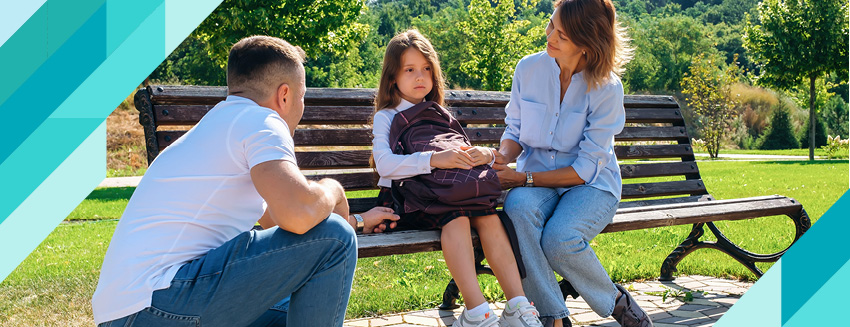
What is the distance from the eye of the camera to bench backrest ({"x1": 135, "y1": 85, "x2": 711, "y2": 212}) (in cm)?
344

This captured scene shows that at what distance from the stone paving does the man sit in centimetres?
159

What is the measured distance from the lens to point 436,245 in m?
2.96

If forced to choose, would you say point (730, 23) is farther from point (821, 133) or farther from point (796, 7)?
point (796, 7)

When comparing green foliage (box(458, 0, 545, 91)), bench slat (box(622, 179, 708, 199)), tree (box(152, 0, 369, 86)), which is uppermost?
bench slat (box(622, 179, 708, 199))

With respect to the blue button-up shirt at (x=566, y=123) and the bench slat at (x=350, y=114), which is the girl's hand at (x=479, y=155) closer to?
the blue button-up shirt at (x=566, y=123)

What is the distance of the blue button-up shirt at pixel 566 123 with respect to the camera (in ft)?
10.9

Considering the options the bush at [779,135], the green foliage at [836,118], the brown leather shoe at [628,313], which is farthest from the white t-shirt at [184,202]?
the green foliage at [836,118]

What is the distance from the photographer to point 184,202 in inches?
79.6

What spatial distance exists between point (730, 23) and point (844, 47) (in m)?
46.3

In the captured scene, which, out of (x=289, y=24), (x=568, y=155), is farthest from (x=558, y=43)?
(x=289, y=24)

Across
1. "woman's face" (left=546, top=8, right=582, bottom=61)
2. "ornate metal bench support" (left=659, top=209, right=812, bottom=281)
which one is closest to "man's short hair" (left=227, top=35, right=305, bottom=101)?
"woman's face" (left=546, top=8, right=582, bottom=61)

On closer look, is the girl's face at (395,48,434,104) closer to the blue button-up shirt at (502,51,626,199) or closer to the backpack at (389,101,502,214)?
the backpack at (389,101,502,214)

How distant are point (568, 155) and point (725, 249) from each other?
5.99 ft

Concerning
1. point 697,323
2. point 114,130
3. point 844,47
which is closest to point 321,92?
point 697,323
